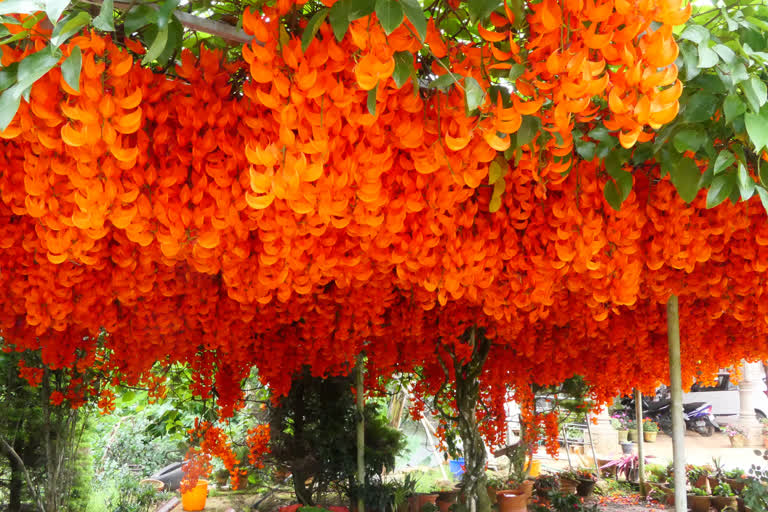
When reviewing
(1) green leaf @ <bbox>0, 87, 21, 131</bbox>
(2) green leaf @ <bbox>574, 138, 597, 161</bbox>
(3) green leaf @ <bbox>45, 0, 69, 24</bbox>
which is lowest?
(1) green leaf @ <bbox>0, 87, 21, 131</bbox>

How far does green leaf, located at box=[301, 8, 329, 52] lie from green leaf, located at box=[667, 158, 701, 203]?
1.13 meters

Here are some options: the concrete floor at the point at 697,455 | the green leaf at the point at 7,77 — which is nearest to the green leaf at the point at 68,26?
the green leaf at the point at 7,77

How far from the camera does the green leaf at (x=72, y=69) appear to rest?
3.10 feet

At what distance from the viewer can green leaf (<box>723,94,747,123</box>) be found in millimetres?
1282

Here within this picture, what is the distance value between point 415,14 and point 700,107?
876 millimetres

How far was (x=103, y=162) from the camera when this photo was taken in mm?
1433

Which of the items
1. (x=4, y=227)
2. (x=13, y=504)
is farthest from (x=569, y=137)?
(x=13, y=504)

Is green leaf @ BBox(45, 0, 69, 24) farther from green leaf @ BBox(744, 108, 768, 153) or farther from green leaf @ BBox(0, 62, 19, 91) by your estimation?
green leaf @ BBox(744, 108, 768, 153)

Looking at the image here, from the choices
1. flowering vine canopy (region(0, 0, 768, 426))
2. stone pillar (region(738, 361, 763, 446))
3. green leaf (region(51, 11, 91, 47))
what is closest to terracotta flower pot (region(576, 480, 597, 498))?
stone pillar (region(738, 361, 763, 446))

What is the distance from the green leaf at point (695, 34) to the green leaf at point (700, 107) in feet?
0.85

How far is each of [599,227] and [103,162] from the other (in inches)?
65.7

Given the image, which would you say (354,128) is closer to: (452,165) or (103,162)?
(452,165)

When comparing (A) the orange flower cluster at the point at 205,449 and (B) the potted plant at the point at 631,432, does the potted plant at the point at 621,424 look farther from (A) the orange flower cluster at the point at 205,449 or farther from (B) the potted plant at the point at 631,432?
(A) the orange flower cluster at the point at 205,449

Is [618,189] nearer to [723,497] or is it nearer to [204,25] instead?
[204,25]
